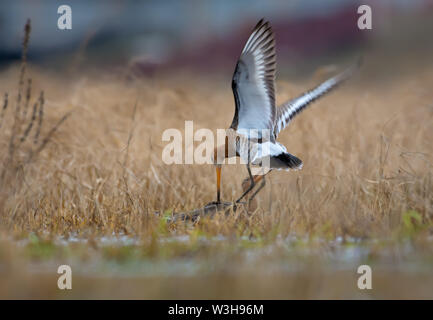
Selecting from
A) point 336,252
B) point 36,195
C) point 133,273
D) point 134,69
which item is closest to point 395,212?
point 336,252

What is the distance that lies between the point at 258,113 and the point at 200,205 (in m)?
1.16

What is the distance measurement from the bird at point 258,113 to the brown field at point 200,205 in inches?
11.9

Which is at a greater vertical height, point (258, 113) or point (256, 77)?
point (256, 77)

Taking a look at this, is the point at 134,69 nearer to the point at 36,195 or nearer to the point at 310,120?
the point at 310,120

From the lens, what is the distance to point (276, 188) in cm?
604

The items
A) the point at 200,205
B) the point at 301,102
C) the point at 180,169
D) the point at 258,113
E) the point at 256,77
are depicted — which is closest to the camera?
the point at 256,77

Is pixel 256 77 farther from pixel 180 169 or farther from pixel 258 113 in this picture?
pixel 180 169

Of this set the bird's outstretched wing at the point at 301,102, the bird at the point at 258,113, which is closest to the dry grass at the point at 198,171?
the bird at the point at 258,113

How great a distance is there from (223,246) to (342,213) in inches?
42.5

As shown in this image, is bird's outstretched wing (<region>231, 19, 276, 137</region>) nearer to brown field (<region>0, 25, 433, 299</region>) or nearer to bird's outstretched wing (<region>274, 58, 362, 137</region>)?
bird's outstretched wing (<region>274, 58, 362, 137</region>)

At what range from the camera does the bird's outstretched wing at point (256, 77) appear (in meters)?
5.12

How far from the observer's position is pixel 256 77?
5203mm

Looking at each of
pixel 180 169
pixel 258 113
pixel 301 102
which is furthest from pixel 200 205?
pixel 301 102

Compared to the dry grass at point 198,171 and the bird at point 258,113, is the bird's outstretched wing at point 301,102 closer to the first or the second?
the bird at point 258,113
